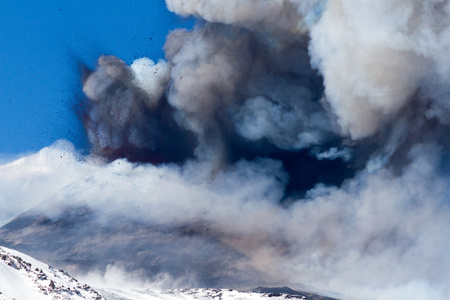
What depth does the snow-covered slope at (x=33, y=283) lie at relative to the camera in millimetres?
67000

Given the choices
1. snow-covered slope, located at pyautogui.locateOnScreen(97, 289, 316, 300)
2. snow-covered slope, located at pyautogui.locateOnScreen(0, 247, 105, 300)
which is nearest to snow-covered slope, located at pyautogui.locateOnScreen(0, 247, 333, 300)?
snow-covered slope, located at pyautogui.locateOnScreen(0, 247, 105, 300)

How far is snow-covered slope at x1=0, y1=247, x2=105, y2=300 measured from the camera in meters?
67.0

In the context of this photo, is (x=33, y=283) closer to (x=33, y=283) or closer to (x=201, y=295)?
(x=33, y=283)

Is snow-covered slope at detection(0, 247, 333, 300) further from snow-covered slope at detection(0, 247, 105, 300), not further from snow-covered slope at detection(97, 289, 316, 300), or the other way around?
snow-covered slope at detection(97, 289, 316, 300)

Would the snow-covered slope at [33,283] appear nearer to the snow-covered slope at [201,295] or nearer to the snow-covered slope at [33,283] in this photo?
the snow-covered slope at [33,283]

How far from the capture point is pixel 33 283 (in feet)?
237

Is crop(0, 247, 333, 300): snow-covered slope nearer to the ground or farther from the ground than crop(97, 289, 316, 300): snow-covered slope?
nearer to the ground

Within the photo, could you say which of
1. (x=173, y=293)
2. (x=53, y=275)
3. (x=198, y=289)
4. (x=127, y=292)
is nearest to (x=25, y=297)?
(x=53, y=275)

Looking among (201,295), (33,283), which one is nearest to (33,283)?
(33,283)

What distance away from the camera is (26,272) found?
75.3m

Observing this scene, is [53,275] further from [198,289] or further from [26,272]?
[198,289]

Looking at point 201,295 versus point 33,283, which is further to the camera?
point 201,295

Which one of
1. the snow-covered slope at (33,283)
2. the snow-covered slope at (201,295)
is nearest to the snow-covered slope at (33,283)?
the snow-covered slope at (33,283)

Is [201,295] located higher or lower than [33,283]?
higher
